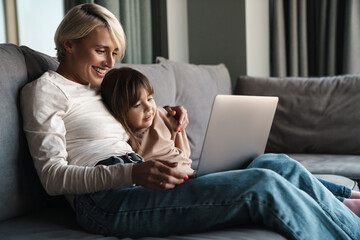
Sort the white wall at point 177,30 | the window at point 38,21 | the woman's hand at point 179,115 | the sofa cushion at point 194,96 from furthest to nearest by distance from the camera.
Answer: the white wall at point 177,30
the window at point 38,21
the sofa cushion at point 194,96
the woman's hand at point 179,115

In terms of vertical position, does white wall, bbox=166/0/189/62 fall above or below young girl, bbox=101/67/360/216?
above

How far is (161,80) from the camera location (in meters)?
2.01

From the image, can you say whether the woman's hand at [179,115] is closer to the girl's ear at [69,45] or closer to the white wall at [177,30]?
the girl's ear at [69,45]

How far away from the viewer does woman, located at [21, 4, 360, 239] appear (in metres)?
1.08

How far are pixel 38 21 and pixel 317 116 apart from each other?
1562 mm

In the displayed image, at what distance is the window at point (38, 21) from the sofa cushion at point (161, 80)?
67cm

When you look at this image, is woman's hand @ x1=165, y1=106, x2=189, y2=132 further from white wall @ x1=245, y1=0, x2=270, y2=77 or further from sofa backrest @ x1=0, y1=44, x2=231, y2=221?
white wall @ x1=245, y1=0, x2=270, y2=77

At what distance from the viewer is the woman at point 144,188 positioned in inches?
42.7

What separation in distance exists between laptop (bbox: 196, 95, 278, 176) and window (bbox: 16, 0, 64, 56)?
4.53 feet

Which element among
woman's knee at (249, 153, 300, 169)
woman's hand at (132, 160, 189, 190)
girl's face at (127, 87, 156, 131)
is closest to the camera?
woman's hand at (132, 160, 189, 190)

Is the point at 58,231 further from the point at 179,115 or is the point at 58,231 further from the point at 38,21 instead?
the point at 38,21

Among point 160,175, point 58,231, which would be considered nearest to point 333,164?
point 160,175

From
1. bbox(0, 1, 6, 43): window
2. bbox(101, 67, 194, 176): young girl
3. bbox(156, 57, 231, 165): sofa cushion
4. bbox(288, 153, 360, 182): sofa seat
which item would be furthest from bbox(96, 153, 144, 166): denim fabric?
bbox(0, 1, 6, 43): window

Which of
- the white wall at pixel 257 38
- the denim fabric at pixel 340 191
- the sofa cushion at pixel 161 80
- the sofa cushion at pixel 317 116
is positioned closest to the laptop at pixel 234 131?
the denim fabric at pixel 340 191
